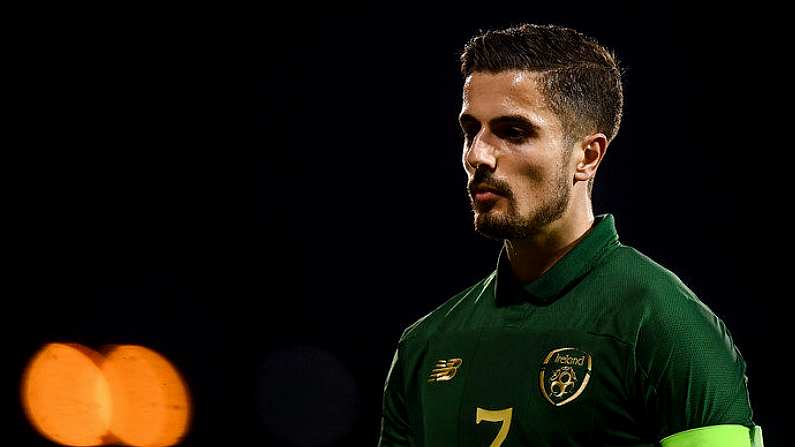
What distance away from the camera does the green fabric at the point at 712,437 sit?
1.35m

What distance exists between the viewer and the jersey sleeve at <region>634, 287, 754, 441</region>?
1.37m

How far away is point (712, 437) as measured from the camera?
1349 millimetres

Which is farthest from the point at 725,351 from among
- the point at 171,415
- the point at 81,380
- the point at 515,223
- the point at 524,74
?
the point at 81,380

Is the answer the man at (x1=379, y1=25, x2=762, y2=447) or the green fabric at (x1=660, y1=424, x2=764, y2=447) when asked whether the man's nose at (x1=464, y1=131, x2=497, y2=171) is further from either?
the green fabric at (x1=660, y1=424, x2=764, y2=447)

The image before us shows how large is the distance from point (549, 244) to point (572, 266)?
60mm

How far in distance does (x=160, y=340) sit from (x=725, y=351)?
4.63m

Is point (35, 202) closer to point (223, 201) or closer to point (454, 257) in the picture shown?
point (223, 201)

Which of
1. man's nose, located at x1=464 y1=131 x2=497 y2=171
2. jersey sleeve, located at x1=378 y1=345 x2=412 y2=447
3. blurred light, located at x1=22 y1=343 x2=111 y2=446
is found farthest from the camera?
blurred light, located at x1=22 y1=343 x2=111 y2=446

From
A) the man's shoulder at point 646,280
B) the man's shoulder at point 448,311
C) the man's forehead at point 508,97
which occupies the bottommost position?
the man's shoulder at point 448,311

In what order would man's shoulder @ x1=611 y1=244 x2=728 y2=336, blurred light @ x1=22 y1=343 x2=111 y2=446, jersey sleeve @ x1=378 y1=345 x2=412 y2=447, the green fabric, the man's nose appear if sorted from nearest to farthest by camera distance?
the green fabric, man's shoulder @ x1=611 y1=244 x2=728 y2=336, the man's nose, jersey sleeve @ x1=378 y1=345 x2=412 y2=447, blurred light @ x1=22 y1=343 x2=111 y2=446

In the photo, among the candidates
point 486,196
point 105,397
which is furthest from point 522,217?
point 105,397

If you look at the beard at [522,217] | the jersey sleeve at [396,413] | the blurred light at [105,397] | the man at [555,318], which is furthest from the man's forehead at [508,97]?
the blurred light at [105,397]

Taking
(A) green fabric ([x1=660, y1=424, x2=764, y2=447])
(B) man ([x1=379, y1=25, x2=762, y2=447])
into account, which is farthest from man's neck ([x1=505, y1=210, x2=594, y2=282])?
(A) green fabric ([x1=660, y1=424, x2=764, y2=447])

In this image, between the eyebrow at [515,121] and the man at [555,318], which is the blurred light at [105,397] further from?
the eyebrow at [515,121]
